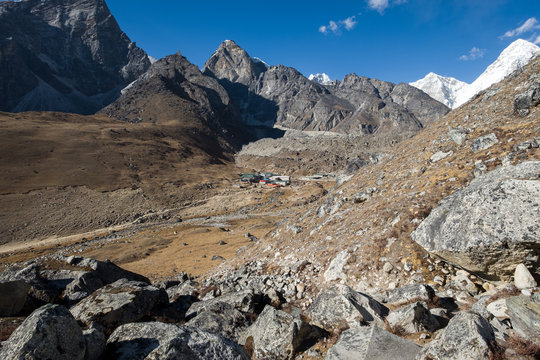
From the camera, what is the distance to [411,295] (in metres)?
9.05

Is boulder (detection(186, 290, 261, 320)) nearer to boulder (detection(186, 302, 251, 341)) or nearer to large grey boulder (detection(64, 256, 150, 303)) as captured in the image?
boulder (detection(186, 302, 251, 341))

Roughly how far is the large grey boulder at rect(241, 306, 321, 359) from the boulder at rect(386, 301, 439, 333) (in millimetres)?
2506

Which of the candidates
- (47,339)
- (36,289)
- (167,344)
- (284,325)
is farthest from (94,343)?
(36,289)

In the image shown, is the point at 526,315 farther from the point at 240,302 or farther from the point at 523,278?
the point at 240,302

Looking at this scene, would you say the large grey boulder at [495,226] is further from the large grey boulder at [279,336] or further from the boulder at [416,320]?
the large grey boulder at [279,336]

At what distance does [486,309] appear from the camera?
23.2 ft

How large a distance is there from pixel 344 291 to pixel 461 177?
8791 mm

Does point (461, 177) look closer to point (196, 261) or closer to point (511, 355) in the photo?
point (511, 355)

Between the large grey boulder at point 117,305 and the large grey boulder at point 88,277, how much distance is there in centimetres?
325

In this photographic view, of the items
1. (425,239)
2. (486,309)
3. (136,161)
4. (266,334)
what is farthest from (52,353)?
(136,161)

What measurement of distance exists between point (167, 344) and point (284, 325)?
3694 millimetres

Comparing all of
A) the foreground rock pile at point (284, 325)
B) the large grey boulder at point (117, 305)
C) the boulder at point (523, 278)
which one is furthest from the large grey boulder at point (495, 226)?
the large grey boulder at point (117, 305)

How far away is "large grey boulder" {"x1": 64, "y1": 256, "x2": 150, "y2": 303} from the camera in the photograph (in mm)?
14265

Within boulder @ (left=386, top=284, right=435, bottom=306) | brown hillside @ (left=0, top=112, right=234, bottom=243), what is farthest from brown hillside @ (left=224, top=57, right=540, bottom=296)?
brown hillside @ (left=0, top=112, right=234, bottom=243)
